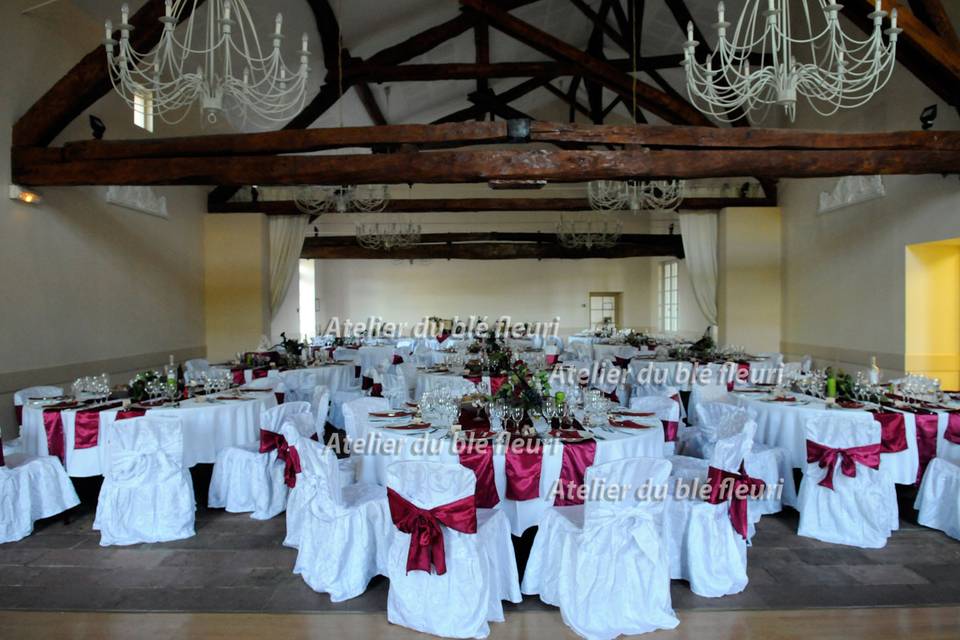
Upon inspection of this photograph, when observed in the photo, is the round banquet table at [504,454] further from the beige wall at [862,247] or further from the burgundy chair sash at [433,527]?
the beige wall at [862,247]

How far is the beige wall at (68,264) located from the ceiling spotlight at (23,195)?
8 cm

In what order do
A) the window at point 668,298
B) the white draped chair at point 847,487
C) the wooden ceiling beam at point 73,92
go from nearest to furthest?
1. the white draped chair at point 847,487
2. the wooden ceiling beam at point 73,92
3. the window at point 668,298

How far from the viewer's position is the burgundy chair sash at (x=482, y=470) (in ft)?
10.6

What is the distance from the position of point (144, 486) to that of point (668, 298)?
13594 millimetres

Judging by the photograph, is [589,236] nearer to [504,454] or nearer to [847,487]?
[847,487]

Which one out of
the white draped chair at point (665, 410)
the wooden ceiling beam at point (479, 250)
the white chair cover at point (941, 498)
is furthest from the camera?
the wooden ceiling beam at point (479, 250)

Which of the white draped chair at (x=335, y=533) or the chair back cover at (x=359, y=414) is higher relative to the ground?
the chair back cover at (x=359, y=414)

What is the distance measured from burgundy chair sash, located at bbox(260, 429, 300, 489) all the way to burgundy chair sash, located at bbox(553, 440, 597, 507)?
165 centimetres

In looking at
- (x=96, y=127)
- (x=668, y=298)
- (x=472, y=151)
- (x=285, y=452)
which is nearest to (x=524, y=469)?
(x=285, y=452)

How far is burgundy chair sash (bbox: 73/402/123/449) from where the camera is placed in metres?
4.39

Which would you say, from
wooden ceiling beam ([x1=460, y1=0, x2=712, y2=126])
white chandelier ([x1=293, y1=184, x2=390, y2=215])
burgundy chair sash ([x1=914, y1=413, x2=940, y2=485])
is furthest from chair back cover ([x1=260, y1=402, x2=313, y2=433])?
wooden ceiling beam ([x1=460, y1=0, x2=712, y2=126])

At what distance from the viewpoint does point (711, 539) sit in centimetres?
322

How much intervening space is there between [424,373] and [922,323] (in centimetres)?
603

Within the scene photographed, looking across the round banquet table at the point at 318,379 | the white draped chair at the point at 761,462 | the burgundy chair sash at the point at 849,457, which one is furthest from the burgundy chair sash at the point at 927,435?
the round banquet table at the point at 318,379
